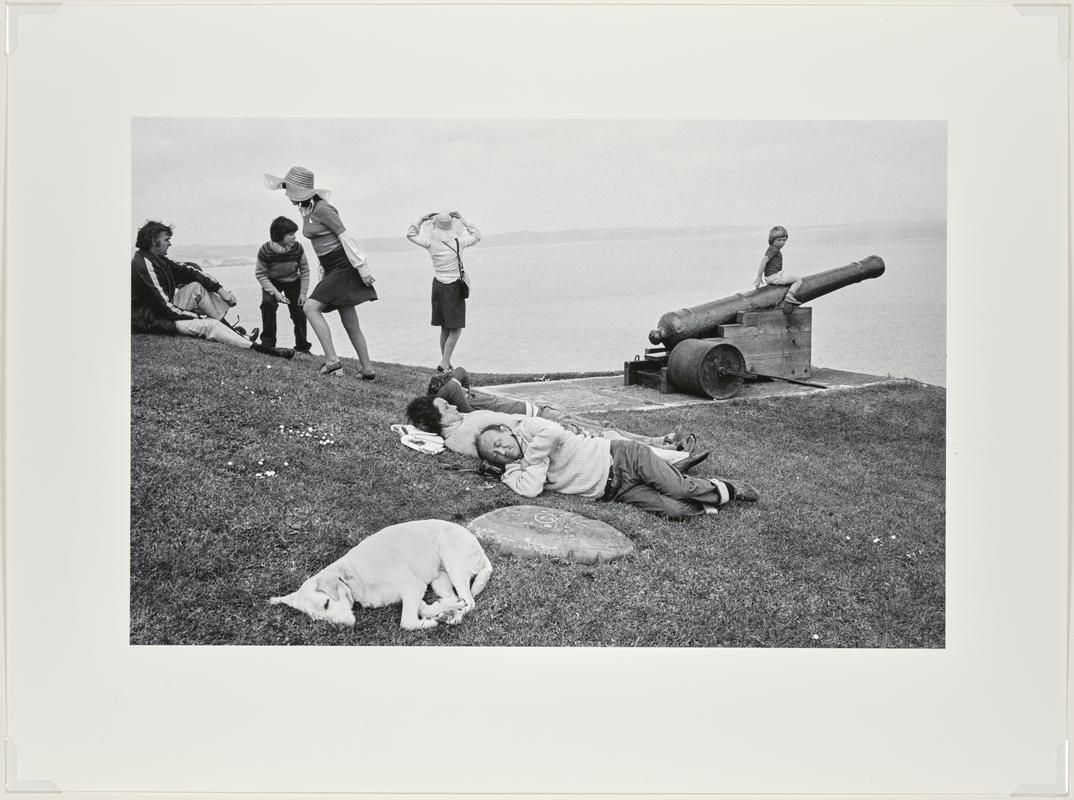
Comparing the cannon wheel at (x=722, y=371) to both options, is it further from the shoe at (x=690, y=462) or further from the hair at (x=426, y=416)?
the hair at (x=426, y=416)

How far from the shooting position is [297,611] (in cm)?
421

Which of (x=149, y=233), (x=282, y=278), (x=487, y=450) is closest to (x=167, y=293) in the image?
(x=149, y=233)

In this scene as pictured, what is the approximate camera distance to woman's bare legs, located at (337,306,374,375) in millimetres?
4727

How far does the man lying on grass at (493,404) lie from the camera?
4593 millimetres

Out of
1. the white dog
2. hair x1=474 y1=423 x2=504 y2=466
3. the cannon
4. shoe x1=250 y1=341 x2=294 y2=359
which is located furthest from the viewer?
the cannon

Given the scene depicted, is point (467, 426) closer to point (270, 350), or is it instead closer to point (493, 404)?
point (493, 404)

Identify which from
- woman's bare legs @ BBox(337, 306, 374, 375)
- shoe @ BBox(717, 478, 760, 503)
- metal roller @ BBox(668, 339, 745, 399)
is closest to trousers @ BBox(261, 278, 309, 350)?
woman's bare legs @ BBox(337, 306, 374, 375)

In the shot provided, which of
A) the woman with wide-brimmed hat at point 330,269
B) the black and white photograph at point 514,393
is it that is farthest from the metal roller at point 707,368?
the woman with wide-brimmed hat at point 330,269

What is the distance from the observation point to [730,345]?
207 inches

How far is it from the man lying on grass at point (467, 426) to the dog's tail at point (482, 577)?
1.86 ft

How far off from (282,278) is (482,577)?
1798mm

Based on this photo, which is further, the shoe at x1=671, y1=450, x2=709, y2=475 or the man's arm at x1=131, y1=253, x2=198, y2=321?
the shoe at x1=671, y1=450, x2=709, y2=475

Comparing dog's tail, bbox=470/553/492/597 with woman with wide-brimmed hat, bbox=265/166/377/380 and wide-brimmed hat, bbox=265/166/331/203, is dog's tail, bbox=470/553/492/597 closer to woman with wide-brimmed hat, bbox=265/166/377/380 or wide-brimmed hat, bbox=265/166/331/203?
woman with wide-brimmed hat, bbox=265/166/377/380
